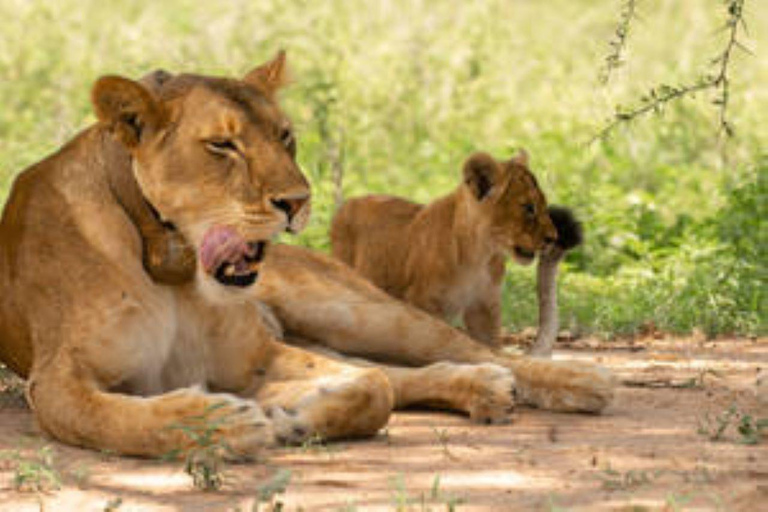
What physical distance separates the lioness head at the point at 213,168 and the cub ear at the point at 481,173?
274 centimetres

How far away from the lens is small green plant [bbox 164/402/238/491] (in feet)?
10.4

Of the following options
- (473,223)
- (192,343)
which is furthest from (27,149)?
(192,343)

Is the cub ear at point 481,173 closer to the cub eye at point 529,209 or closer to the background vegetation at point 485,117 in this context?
the cub eye at point 529,209

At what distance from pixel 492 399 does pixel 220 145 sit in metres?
1.14

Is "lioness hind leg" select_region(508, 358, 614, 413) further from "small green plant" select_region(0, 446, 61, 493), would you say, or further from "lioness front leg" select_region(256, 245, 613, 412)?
"small green plant" select_region(0, 446, 61, 493)

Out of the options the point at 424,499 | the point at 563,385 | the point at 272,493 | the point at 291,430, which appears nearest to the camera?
the point at 272,493

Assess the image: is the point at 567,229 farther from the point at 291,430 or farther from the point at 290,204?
the point at 290,204

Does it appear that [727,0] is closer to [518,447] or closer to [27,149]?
[518,447]

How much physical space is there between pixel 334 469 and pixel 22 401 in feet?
4.94

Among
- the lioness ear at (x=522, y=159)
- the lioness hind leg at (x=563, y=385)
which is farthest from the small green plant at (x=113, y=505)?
the lioness ear at (x=522, y=159)

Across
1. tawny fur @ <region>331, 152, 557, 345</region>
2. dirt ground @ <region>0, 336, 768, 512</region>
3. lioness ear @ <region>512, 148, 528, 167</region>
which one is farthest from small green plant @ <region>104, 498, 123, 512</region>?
lioness ear @ <region>512, 148, 528, 167</region>

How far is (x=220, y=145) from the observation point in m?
3.68

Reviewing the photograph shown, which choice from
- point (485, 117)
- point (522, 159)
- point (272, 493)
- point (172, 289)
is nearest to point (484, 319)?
point (522, 159)

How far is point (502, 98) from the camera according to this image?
11500mm
